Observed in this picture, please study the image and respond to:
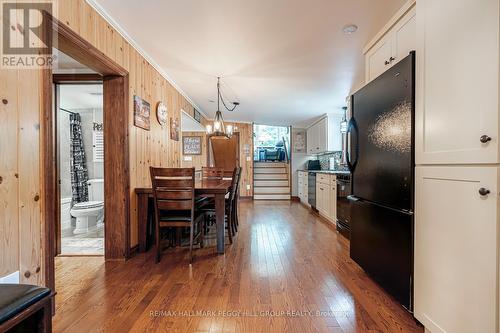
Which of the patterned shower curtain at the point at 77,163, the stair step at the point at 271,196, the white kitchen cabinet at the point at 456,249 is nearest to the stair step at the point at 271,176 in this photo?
the stair step at the point at 271,196

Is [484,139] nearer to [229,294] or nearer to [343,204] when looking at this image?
[229,294]

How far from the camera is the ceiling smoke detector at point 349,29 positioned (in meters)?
2.28

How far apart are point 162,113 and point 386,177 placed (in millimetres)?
3101

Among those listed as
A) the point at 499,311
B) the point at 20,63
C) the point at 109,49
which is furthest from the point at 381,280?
the point at 109,49

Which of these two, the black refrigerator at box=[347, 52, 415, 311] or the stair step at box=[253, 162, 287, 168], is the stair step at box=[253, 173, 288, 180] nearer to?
the stair step at box=[253, 162, 287, 168]

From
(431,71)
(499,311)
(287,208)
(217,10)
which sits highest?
(217,10)

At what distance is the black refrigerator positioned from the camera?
1541 millimetres

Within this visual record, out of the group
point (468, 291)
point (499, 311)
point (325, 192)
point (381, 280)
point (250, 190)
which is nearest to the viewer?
point (499, 311)

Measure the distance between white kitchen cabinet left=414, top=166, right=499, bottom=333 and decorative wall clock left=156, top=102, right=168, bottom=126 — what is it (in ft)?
10.4

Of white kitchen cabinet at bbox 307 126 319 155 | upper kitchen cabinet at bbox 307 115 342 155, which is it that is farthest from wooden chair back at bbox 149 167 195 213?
white kitchen cabinet at bbox 307 126 319 155

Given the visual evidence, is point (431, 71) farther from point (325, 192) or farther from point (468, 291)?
point (325, 192)

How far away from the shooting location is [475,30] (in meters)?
1.09

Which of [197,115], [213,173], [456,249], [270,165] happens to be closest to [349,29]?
[456,249]

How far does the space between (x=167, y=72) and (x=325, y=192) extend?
3.40 meters
